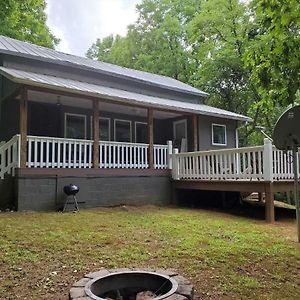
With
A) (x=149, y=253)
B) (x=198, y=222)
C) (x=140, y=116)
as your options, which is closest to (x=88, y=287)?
(x=149, y=253)

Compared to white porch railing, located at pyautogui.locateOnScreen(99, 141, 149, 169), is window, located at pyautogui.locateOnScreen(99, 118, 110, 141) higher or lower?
higher

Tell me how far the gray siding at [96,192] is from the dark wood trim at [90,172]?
0.34 feet

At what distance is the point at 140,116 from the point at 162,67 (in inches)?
570

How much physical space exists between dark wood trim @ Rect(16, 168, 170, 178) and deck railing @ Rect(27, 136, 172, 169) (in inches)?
5.7

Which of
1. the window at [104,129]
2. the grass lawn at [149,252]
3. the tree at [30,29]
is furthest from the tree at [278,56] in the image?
the tree at [30,29]

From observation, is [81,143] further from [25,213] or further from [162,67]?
[162,67]

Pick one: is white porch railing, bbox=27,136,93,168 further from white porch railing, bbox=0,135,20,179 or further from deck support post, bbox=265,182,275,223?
deck support post, bbox=265,182,275,223

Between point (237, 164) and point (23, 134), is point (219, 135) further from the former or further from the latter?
point (23, 134)

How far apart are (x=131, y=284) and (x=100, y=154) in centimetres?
691

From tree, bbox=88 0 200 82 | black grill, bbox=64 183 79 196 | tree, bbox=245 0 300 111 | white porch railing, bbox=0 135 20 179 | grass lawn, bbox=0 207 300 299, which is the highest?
tree, bbox=88 0 200 82

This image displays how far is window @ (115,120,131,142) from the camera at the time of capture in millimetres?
14312

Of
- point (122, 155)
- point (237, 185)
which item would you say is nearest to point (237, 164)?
point (237, 185)

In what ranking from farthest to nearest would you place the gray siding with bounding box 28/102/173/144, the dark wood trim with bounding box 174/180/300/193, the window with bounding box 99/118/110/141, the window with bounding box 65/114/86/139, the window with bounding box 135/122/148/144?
the window with bounding box 135/122/148/144 < the window with bounding box 99/118/110/141 < the window with bounding box 65/114/86/139 < the gray siding with bounding box 28/102/173/144 < the dark wood trim with bounding box 174/180/300/193

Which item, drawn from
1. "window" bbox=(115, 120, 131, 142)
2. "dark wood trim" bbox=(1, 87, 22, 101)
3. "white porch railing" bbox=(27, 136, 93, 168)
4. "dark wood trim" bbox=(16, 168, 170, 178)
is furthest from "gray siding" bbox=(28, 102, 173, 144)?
"dark wood trim" bbox=(16, 168, 170, 178)
